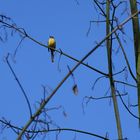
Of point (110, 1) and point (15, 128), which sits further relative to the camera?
point (110, 1)

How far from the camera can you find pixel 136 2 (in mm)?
2594

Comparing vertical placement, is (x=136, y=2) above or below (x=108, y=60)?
above

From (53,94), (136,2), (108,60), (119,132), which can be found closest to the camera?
(53,94)

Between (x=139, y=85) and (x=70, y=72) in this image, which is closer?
(x=70, y=72)

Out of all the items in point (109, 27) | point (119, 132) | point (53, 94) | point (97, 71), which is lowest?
point (53, 94)

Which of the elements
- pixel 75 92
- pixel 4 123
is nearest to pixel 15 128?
pixel 4 123

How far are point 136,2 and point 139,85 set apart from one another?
44cm

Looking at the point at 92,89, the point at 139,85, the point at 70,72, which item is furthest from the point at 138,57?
the point at 70,72

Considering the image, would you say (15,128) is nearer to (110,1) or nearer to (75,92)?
(75,92)

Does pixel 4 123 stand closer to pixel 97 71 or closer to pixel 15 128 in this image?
pixel 15 128

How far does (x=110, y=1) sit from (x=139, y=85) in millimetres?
488

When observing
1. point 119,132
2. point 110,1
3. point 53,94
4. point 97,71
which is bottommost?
point 53,94

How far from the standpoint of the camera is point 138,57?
8.13ft

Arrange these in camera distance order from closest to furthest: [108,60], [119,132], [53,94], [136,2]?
[53,94], [119,132], [108,60], [136,2]
